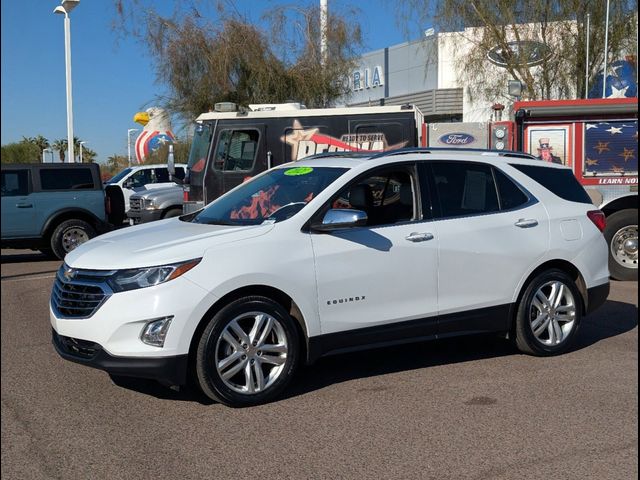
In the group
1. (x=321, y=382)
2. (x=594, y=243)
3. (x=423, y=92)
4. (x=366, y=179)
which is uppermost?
(x=423, y=92)

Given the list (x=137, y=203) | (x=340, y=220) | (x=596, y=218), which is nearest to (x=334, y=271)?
(x=340, y=220)

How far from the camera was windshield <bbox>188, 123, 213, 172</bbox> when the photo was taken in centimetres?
1248

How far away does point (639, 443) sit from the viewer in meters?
3.57

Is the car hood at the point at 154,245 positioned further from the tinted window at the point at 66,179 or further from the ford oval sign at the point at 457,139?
→ the tinted window at the point at 66,179

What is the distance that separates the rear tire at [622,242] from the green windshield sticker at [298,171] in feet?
19.4

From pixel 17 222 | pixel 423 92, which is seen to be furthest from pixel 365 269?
pixel 423 92

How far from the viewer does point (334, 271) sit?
527 centimetres

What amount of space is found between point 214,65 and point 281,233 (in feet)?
56.7

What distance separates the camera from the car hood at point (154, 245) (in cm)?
482

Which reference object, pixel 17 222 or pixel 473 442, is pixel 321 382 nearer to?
pixel 473 442

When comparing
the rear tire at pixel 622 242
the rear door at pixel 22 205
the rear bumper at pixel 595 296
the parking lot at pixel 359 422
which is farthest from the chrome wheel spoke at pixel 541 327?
the rear door at pixel 22 205

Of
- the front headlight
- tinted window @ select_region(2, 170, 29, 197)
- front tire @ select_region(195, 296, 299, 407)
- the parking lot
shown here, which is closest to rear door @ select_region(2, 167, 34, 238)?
tinted window @ select_region(2, 170, 29, 197)

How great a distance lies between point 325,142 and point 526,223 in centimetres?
650

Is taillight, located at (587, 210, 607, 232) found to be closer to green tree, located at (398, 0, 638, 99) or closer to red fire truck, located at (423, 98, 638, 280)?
red fire truck, located at (423, 98, 638, 280)
